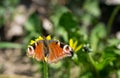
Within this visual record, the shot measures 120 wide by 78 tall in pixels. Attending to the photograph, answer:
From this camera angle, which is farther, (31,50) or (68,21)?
(68,21)

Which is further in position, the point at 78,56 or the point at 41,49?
the point at 78,56

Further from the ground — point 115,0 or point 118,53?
point 115,0

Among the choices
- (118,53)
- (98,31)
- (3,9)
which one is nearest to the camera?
(118,53)

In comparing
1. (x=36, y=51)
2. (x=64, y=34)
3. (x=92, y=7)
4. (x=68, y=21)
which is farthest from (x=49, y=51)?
(x=92, y=7)

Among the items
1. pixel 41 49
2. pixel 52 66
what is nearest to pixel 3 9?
pixel 52 66

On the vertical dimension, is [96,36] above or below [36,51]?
above

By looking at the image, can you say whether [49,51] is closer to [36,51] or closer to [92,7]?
[36,51]

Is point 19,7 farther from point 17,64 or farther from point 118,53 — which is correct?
point 118,53

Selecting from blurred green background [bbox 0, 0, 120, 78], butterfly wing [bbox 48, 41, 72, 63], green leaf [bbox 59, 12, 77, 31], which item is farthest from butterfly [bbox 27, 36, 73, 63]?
green leaf [bbox 59, 12, 77, 31]

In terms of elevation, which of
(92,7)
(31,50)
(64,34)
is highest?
(92,7)
